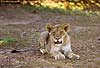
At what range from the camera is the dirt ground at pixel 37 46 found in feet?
19.2

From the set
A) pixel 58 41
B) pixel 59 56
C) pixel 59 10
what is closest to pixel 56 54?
pixel 59 56

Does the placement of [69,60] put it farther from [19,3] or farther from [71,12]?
[19,3]

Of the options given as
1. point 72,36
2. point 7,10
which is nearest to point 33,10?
point 7,10

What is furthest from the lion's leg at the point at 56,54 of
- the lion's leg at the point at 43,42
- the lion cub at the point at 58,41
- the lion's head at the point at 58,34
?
the lion's leg at the point at 43,42

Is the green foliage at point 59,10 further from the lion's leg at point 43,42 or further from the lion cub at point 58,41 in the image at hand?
the lion cub at point 58,41

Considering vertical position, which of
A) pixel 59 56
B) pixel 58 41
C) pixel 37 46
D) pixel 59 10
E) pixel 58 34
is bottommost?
pixel 59 10

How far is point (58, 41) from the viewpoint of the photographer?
593cm

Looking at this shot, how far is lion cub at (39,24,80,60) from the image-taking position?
593cm

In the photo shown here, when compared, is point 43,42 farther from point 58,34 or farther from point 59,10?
point 59,10

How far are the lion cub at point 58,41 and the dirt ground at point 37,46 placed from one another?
0.13 meters

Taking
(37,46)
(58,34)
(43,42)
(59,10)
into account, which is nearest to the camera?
(58,34)

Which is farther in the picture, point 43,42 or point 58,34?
point 43,42

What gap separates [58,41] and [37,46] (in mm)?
1842

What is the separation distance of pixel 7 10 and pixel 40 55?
32.9ft
